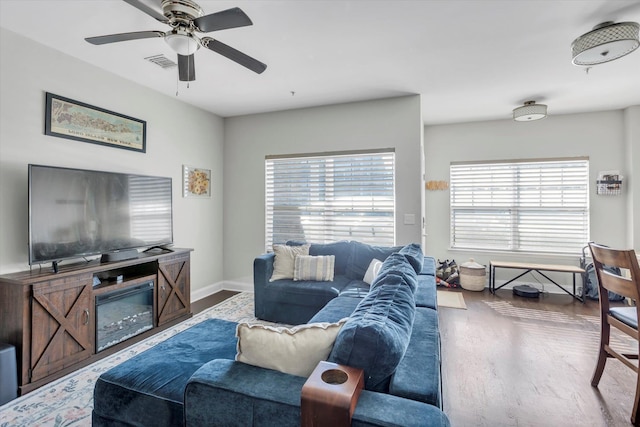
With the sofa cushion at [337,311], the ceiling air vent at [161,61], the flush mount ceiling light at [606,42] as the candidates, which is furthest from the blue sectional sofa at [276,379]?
the ceiling air vent at [161,61]

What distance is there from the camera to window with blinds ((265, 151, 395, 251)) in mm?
4137

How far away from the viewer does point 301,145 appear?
175 inches

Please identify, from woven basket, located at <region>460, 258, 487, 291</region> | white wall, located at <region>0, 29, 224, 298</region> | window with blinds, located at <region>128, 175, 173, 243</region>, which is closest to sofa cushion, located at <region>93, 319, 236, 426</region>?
white wall, located at <region>0, 29, 224, 298</region>

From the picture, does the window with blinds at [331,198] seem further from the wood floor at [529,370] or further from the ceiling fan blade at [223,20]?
the ceiling fan blade at [223,20]

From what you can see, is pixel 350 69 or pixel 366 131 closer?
pixel 350 69

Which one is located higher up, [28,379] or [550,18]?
[550,18]

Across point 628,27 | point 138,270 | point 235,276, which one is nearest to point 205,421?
point 138,270

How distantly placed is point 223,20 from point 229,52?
37 cm

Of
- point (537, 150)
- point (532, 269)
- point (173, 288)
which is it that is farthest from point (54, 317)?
point (537, 150)

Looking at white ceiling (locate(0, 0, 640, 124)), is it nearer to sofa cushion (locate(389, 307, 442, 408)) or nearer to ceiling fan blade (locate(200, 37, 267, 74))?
ceiling fan blade (locate(200, 37, 267, 74))

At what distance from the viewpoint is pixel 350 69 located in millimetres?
3146

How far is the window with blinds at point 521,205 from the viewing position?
15.3 feet

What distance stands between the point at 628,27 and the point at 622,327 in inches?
83.5

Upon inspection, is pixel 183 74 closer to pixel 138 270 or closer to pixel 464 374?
pixel 138 270
